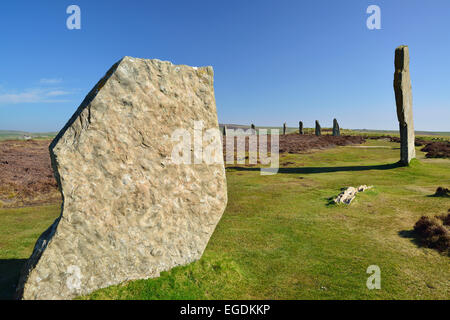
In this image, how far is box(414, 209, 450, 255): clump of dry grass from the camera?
23.7 feet

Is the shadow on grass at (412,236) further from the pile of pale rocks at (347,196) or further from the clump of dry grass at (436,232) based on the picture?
the pile of pale rocks at (347,196)

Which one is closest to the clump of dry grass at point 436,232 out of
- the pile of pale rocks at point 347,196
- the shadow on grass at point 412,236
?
the shadow on grass at point 412,236

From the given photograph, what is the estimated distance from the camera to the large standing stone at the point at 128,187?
4.77 metres

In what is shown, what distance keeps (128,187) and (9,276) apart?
340cm

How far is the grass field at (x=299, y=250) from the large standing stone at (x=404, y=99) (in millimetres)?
6249

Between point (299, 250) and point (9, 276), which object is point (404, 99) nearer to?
point (299, 250)

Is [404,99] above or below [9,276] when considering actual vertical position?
above

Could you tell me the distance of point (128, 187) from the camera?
5.27 meters

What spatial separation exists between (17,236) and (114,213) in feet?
18.8

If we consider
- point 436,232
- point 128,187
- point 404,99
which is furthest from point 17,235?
point 404,99
